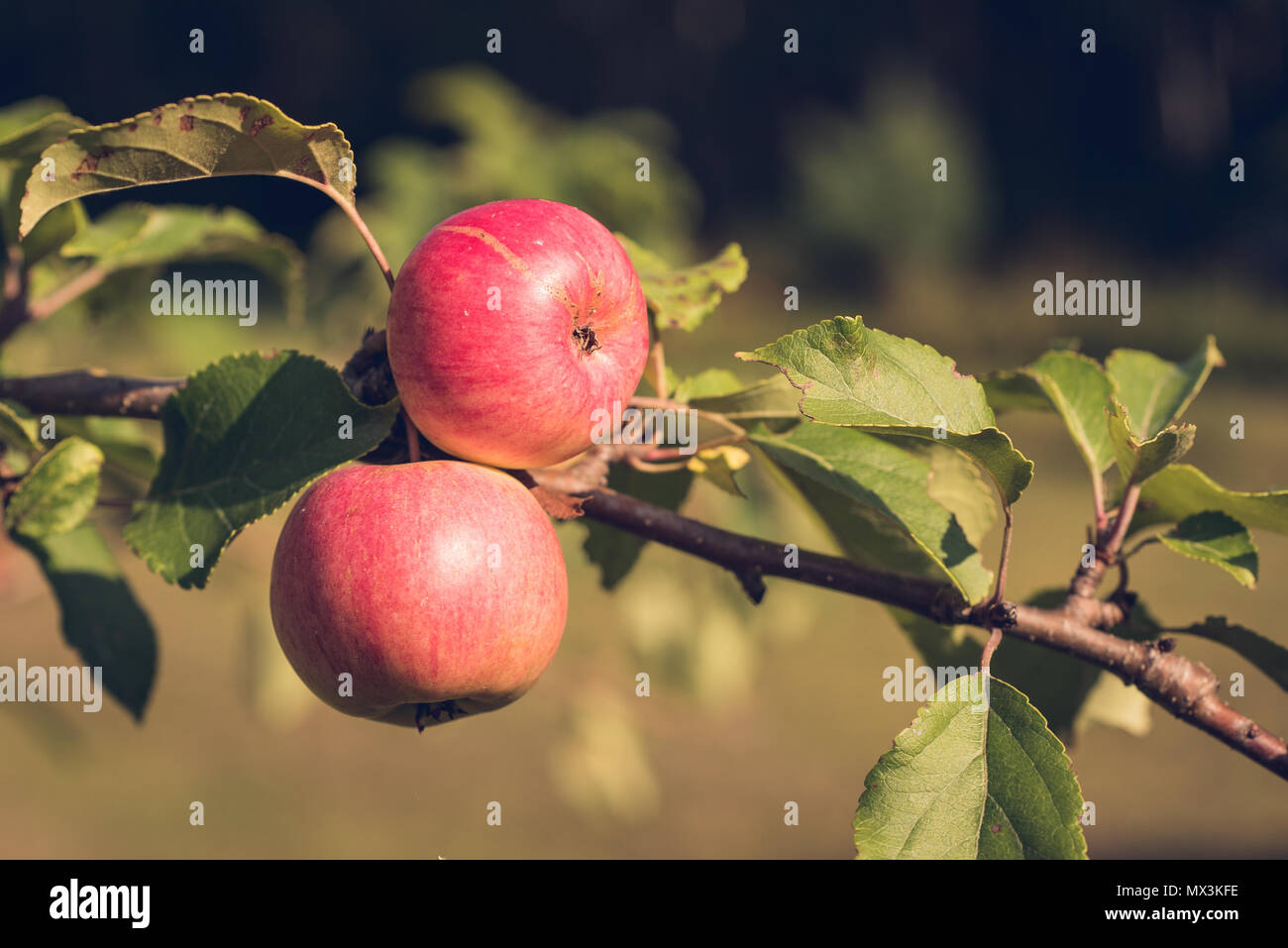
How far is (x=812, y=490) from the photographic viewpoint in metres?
0.94

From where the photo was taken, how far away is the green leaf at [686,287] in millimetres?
933

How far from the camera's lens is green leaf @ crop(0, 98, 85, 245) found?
82 centimetres

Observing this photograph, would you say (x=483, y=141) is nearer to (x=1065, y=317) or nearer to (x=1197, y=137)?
(x=1065, y=317)

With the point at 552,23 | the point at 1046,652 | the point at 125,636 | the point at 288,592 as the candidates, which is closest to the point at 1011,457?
the point at 1046,652

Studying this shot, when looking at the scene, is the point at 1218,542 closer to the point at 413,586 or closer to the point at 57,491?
the point at 413,586

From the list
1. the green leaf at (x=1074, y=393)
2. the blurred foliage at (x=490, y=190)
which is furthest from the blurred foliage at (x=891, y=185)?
the green leaf at (x=1074, y=393)

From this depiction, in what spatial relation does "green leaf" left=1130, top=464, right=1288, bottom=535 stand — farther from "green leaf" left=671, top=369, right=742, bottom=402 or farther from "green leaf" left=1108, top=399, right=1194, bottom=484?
"green leaf" left=671, top=369, right=742, bottom=402

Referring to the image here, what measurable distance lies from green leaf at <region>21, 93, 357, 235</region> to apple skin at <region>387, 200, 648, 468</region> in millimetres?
109

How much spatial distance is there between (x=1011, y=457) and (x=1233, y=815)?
3.08 metres

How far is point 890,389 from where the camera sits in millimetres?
738

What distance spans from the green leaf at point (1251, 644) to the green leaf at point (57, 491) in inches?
36.1

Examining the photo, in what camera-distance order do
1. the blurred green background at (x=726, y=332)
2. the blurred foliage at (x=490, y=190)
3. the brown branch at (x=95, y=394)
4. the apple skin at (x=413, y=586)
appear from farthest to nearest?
1. the blurred green background at (x=726, y=332)
2. the blurred foliage at (x=490, y=190)
3. the brown branch at (x=95, y=394)
4. the apple skin at (x=413, y=586)

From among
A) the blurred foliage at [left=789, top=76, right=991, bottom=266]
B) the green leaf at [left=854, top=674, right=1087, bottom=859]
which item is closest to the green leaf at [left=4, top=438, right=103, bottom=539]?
the green leaf at [left=854, top=674, right=1087, bottom=859]

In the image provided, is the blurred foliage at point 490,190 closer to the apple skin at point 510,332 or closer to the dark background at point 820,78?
the apple skin at point 510,332
